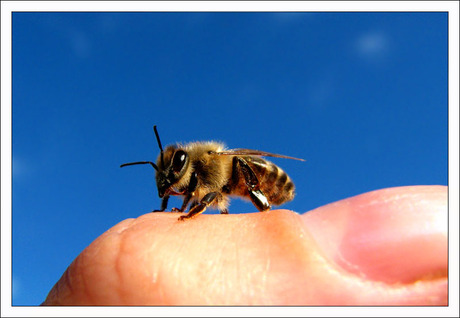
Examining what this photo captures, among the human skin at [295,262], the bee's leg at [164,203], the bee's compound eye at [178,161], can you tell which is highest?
the bee's compound eye at [178,161]

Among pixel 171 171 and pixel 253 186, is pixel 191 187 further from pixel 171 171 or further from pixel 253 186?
pixel 253 186

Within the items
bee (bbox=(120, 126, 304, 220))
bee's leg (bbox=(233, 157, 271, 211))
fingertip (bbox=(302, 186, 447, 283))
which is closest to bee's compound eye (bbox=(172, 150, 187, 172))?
bee (bbox=(120, 126, 304, 220))

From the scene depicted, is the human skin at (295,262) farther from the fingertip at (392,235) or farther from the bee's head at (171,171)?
the bee's head at (171,171)

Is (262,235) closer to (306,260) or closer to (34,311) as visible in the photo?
(306,260)

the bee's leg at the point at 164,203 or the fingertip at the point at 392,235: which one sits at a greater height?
the bee's leg at the point at 164,203

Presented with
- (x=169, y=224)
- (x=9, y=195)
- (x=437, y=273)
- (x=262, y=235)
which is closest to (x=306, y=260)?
(x=262, y=235)

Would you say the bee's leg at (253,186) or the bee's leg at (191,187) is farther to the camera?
the bee's leg at (253,186)

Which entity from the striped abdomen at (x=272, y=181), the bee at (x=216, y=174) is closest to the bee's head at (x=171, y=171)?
the bee at (x=216, y=174)
